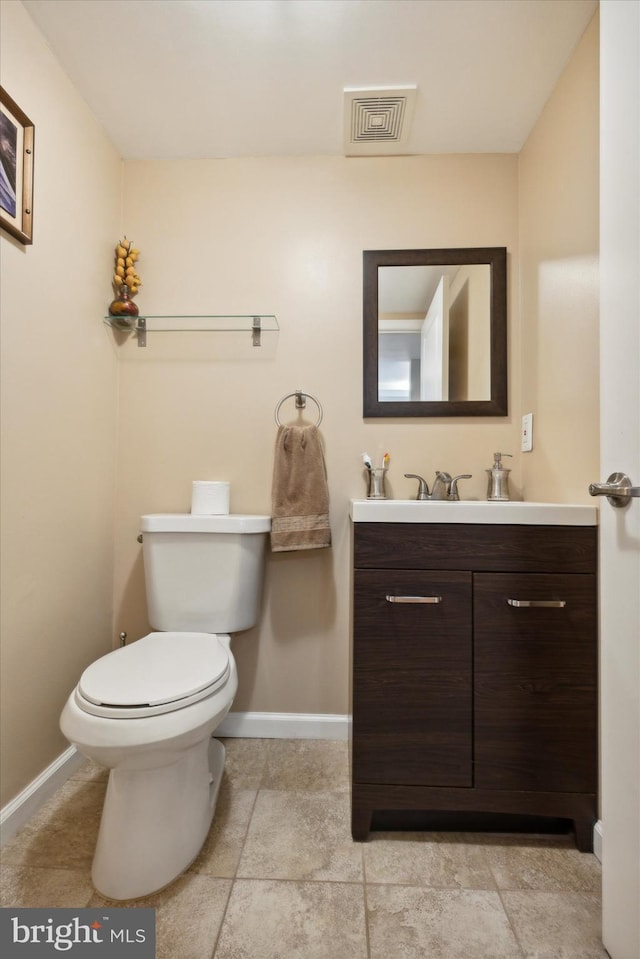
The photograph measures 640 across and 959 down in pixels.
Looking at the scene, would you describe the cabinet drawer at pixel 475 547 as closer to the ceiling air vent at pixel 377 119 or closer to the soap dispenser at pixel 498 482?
the soap dispenser at pixel 498 482

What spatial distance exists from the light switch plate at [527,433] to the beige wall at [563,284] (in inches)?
1.1

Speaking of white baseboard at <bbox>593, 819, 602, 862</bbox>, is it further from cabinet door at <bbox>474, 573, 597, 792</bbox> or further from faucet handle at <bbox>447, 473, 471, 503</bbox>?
faucet handle at <bbox>447, 473, 471, 503</bbox>

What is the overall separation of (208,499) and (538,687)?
3.75 feet

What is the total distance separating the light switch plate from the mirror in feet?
0.28

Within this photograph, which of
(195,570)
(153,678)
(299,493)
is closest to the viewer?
(153,678)

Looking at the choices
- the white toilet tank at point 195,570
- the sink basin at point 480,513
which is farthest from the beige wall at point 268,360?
the sink basin at point 480,513

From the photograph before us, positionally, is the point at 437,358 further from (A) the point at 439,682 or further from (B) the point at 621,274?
(A) the point at 439,682

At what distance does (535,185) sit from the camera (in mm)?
1532

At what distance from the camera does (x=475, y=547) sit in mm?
1162

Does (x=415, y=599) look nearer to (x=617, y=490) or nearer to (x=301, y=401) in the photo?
(x=617, y=490)

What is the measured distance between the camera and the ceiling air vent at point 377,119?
Result: 141 centimetres

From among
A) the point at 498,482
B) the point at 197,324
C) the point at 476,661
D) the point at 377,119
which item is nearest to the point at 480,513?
the point at 476,661

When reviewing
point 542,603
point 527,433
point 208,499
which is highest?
point 527,433

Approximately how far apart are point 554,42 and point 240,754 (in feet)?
7.92
